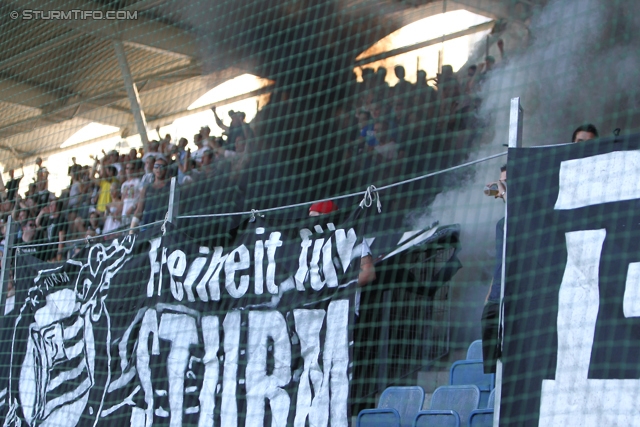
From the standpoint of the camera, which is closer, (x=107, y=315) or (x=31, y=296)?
(x=107, y=315)

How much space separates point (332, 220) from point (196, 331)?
3.05ft

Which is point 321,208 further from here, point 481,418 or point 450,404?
point 481,418

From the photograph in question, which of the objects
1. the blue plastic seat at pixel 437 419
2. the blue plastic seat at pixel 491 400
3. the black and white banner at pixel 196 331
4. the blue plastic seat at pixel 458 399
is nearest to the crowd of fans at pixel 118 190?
the black and white banner at pixel 196 331

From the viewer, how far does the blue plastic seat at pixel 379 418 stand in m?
3.99

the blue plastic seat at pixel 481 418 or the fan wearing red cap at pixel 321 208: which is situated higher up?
the fan wearing red cap at pixel 321 208

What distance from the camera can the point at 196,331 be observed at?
4.31 m

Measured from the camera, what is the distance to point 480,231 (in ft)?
19.0

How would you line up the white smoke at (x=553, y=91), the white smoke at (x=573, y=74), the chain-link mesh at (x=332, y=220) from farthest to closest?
1. the white smoke at (x=573, y=74)
2. the white smoke at (x=553, y=91)
3. the chain-link mesh at (x=332, y=220)

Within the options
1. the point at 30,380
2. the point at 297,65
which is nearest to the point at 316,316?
the point at 30,380

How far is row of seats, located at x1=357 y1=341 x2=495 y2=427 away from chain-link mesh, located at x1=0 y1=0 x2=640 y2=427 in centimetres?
1

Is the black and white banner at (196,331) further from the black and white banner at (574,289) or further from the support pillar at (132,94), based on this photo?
the support pillar at (132,94)

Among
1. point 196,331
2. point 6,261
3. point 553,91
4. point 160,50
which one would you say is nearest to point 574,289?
point 196,331

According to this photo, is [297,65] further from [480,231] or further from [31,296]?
[31,296]

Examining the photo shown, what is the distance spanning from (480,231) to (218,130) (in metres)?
3.57
